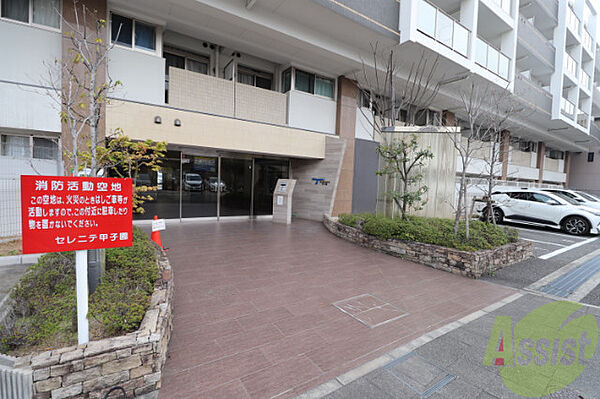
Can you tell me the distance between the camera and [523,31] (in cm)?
1552

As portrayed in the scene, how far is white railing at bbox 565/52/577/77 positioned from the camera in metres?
19.4

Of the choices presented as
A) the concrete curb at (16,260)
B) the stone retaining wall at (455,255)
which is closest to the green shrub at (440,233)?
the stone retaining wall at (455,255)

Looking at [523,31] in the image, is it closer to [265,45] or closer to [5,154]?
[265,45]

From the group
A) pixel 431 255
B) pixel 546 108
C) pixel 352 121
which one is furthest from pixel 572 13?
pixel 431 255

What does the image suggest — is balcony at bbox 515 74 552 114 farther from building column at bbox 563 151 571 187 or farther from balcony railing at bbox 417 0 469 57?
building column at bbox 563 151 571 187

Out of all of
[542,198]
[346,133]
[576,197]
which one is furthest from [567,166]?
[346,133]

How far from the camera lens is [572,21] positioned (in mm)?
19625

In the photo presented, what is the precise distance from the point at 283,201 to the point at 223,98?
169 inches

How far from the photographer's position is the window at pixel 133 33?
7938 mm

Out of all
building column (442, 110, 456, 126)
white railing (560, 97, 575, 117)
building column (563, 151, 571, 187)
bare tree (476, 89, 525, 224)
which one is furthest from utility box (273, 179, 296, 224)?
building column (563, 151, 571, 187)

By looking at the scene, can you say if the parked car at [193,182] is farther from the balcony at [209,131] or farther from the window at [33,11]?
the window at [33,11]

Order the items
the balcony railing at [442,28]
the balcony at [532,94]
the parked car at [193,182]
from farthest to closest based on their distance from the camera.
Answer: the balcony at [532,94] → the parked car at [193,182] → the balcony railing at [442,28]

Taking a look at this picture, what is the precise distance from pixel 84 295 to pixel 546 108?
24230 millimetres

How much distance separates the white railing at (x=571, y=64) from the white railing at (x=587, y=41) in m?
3.25
